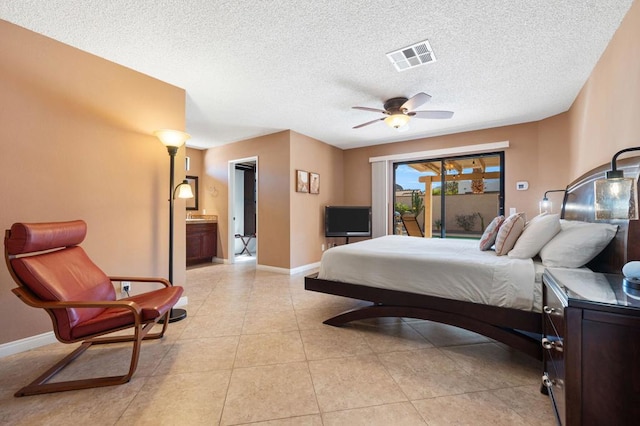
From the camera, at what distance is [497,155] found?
4.47m

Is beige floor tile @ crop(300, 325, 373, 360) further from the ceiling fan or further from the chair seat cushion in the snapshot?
the ceiling fan

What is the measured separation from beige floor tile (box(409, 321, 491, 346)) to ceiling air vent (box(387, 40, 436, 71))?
246cm

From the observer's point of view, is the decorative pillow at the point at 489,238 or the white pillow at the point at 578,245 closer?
the white pillow at the point at 578,245

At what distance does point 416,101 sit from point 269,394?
292 centimetres

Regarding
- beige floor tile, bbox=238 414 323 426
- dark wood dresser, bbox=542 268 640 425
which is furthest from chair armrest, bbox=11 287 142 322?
dark wood dresser, bbox=542 268 640 425

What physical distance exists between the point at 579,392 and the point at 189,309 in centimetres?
316

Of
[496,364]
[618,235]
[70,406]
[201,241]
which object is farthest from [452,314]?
[201,241]

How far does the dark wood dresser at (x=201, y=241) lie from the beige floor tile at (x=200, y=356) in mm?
3354

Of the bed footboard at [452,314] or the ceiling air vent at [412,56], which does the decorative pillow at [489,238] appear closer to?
the bed footboard at [452,314]

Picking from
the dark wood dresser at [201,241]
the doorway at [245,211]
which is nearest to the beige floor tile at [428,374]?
the dark wood dresser at [201,241]

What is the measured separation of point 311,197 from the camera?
508 centimetres

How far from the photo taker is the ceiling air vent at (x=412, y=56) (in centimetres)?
222

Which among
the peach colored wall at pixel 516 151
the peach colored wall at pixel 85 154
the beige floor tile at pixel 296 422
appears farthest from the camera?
the peach colored wall at pixel 516 151

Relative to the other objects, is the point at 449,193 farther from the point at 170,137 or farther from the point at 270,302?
the point at 170,137
